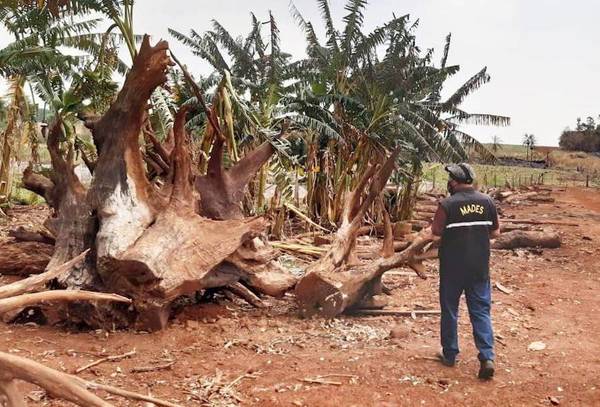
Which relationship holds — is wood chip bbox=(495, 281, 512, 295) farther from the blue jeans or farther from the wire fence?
the wire fence

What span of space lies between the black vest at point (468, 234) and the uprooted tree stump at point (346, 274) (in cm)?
84

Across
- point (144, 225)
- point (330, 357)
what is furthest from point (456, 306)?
point (144, 225)

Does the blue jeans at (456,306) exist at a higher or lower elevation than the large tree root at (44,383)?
lower

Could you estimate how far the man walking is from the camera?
15.6 ft

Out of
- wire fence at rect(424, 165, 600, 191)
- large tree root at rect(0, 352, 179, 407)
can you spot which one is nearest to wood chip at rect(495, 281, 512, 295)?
large tree root at rect(0, 352, 179, 407)

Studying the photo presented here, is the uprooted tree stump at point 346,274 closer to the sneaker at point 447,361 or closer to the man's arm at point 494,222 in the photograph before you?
the man's arm at point 494,222

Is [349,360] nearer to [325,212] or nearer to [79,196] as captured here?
[79,196]

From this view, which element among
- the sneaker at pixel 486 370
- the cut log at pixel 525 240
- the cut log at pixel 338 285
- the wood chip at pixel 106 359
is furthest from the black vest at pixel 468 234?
the cut log at pixel 525 240

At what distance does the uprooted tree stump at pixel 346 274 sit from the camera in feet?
19.5

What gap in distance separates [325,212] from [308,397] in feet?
32.3

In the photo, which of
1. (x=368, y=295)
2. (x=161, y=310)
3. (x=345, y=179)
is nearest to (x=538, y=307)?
(x=368, y=295)

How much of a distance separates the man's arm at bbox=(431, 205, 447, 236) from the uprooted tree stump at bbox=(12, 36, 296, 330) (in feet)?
6.18

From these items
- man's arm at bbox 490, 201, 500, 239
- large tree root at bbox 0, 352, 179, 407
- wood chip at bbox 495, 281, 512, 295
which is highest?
man's arm at bbox 490, 201, 500, 239

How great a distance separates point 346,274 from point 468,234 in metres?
1.67
